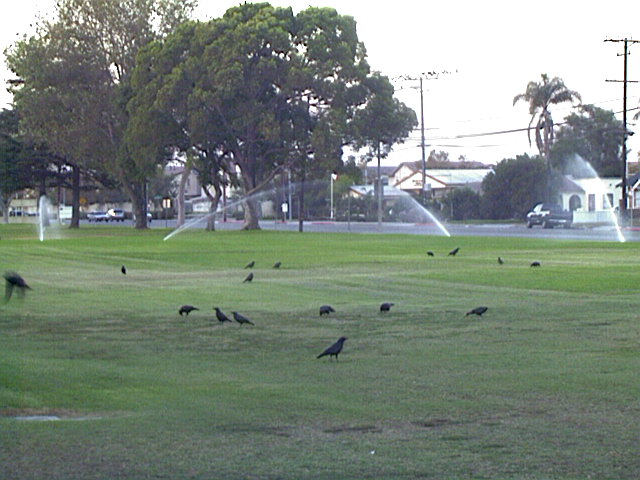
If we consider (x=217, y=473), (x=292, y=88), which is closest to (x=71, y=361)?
(x=217, y=473)

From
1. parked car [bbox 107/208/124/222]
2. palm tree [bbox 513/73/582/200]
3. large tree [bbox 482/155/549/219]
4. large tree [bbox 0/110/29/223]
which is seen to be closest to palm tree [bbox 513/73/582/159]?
palm tree [bbox 513/73/582/200]

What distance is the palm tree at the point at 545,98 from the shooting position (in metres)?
104

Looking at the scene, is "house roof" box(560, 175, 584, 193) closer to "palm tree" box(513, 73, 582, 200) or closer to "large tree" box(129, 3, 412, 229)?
"palm tree" box(513, 73, 582, 200)

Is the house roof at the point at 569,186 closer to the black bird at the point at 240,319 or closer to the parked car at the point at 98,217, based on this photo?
the parked car at the point at 98,217

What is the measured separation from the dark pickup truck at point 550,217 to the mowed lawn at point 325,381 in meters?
51.8

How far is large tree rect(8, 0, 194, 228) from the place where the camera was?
78562mm

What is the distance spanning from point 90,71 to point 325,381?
69697 mm

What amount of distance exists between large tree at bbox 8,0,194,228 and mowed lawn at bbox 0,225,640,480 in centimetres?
5279

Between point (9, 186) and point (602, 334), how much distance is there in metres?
84.3

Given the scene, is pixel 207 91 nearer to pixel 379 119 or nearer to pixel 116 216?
pixel 379 119

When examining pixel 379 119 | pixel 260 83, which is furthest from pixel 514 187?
pixel 260 83

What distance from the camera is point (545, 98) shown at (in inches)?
4102

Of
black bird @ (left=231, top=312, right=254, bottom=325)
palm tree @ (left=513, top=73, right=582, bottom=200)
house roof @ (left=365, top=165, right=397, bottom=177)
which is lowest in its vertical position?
black bird @ (left=231, top=312, right=254, bottom=325)

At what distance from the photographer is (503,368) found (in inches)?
551
